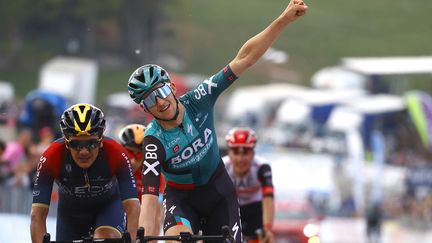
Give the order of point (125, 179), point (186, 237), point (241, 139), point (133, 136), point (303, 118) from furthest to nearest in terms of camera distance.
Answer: point (303, 118), point (241, 139), point (133, 136), point (125, 179), point (186, 237)

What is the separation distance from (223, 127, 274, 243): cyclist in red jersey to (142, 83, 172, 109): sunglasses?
3379 mm

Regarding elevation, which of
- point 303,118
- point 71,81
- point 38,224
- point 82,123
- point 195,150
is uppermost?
point 303,118

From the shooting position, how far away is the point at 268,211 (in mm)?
12227

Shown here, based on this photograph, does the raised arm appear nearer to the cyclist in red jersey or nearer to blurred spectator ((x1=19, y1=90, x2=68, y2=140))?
→ the cyclist in red jersey

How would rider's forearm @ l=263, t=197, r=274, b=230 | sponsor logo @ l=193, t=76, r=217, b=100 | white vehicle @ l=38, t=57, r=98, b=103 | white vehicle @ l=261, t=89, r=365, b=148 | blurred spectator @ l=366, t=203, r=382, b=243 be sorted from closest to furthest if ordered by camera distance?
sponsor logo @ l=193, t=76, r=217, b=100 → rider's forearm @ l=263, t=197, r=274, b=230 → white vehicle @ l=38, t=57, r=98, b=103 → blurred spectator @ l=366, t=203, r=382, b=243 → white vehicle @ l=261, t=89, r=365, b=148

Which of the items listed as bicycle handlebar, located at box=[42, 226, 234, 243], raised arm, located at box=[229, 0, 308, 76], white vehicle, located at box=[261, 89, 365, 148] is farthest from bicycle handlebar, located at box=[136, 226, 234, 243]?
white vehicle, located at box=[261, 89, 365, 148]

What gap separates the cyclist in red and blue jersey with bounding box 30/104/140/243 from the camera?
861 centimetres

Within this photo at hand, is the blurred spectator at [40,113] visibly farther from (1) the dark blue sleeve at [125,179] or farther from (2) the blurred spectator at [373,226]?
(2) the blurred spectator at [373,226]

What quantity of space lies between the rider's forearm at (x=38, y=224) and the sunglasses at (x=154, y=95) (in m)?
1.16

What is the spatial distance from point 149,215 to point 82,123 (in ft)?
2.84

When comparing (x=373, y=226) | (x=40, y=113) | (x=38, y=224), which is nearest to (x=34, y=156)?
(x=40, y=113)

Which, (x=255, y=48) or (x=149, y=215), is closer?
(x=149, y=215)

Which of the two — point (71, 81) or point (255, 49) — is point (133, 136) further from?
point (71, 81)

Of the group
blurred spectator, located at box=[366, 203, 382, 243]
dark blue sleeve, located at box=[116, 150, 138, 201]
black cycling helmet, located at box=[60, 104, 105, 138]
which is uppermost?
blurred spectator, located at box=[366, 203, 382, 243]
